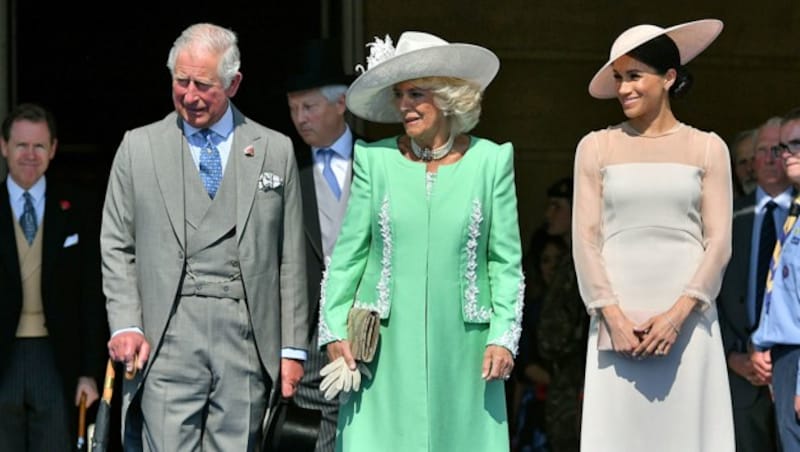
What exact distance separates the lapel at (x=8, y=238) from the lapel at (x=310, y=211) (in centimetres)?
127

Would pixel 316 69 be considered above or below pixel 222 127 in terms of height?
above

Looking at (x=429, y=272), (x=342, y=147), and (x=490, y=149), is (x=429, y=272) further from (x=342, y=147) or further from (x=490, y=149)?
(x=342, y=147)

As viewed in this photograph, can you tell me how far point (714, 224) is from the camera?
7.09 meters

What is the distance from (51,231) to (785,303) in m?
3.08

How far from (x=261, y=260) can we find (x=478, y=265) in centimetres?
81

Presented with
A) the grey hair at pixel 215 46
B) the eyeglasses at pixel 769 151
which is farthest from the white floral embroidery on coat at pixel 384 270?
the eyeglasses at pixel 769 151

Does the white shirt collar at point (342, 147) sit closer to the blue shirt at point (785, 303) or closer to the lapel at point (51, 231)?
the lapel at point (51, 231)

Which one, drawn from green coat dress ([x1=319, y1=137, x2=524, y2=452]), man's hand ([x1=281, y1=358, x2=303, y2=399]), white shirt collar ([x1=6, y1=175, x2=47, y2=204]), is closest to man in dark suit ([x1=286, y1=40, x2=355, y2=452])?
man's hand ([x1=281, y1=358, x2=303, y2=399])

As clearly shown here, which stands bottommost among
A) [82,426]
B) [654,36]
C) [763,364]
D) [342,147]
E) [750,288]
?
[82,426]

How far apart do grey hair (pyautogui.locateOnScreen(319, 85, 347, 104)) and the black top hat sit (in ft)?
0.05

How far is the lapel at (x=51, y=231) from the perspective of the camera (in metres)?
8.21

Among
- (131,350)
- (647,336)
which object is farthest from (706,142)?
(131,350)

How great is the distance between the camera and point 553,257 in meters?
→ 9.81

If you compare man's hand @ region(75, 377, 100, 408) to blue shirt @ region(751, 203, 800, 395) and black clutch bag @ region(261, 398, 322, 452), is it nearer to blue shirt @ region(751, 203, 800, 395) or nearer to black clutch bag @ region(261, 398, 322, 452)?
black clutch bag @ region(261, 398, 322, 452)
